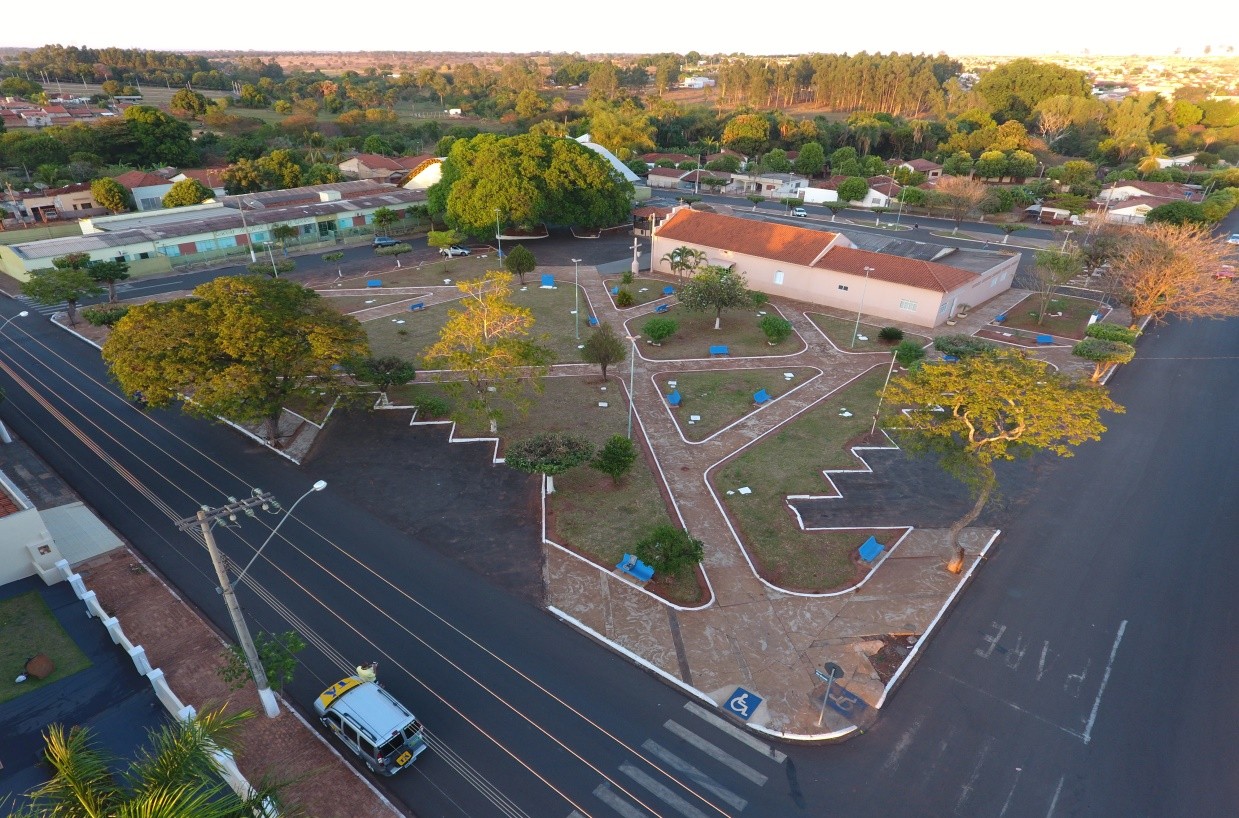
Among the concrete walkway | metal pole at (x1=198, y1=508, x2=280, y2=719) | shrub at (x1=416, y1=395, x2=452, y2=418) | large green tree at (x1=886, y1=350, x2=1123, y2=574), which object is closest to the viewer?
metal pole at (x1=198, y1=508, x2=280, y2=719)

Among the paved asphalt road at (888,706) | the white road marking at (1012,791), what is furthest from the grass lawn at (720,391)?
the white road marking at (1012,791)

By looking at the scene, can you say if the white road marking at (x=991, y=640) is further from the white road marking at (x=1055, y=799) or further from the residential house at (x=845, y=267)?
A: the residential house at (x=845, y=267)

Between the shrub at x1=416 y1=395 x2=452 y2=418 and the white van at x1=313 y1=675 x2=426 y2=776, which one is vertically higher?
the shrub at x1=416 y1=395 x2=452 y2=418

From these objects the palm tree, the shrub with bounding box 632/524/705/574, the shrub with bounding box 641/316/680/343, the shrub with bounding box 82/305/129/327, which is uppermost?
the palm tree

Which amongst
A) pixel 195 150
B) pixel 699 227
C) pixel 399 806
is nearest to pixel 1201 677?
pixel 399 806

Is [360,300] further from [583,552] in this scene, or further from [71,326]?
[583,552]

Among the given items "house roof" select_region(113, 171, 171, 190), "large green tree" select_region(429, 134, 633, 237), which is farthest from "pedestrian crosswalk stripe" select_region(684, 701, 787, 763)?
"house roof" select_region(113, 171, 171, 190)

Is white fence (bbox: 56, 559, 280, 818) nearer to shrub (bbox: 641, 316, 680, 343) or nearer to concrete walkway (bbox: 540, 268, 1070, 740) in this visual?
concrete walkway (bbox: 540, 268, 1070, 740)

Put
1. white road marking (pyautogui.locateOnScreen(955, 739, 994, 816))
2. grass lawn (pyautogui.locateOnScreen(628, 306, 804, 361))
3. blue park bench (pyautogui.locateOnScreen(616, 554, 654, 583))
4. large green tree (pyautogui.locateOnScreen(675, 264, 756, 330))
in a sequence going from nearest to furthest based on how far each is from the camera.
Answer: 1. white road marking (pyautogui.locateOnScreen(955, 739, 994, 816))
2. blue park bench (pyautogui.locateOnScreen(616, 554, 654, 583))
3. grass lawn (pyautogui.locateOnScreen(628, 306, 804, 361))
4. large green tree (pyautogui.locateOnScreen(675, 264, 756, 330))

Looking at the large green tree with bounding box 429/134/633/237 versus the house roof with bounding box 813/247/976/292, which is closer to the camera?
the house roof with bounding box 813/247/976/292
